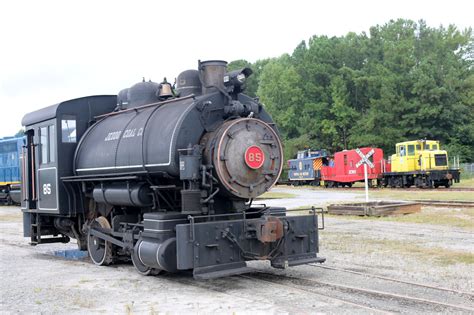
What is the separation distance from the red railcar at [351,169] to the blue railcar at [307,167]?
1.96m

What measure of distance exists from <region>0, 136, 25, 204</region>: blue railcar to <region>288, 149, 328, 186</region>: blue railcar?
81.7 feet

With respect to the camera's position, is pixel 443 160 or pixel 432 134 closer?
pixel 443 160

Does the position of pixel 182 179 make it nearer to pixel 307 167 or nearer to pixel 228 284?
pixel 228 284

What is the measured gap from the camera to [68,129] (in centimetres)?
1170

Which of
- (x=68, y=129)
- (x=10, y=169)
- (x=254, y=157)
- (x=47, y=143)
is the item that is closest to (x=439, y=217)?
(x=254, y=157)

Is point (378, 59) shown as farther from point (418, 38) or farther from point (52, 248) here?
point (52, 248)

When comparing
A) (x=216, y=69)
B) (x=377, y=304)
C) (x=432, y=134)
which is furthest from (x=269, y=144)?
(x=432, y=134)

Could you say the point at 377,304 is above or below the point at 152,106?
below

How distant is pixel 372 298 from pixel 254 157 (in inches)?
114

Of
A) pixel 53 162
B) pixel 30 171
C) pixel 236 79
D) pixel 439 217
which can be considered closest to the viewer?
pixel 236 79

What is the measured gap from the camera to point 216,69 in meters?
9.54

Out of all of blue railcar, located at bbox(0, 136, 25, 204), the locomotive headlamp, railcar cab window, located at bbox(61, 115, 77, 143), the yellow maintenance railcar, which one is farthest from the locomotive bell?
the yellow maintenance railcar

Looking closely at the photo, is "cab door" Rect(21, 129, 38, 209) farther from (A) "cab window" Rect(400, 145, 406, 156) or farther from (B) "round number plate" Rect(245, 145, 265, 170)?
(A) "cab window" Rect(400, 145, 406, 156)

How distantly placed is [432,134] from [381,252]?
149 feet
